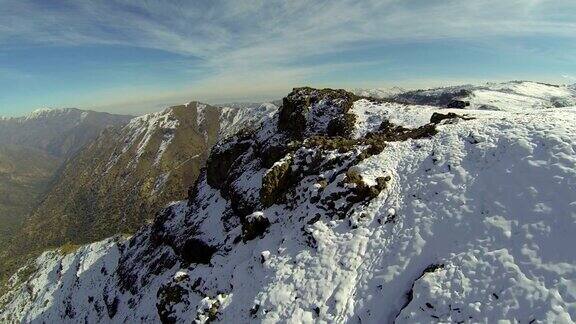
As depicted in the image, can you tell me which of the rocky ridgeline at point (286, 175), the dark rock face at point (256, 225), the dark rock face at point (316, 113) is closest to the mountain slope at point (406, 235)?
the dark rock face at point (256, 225)

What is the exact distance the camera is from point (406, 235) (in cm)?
2462

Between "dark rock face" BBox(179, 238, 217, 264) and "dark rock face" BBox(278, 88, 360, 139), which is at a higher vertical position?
"dark rock face" BBox(278, 88, 360, 139)

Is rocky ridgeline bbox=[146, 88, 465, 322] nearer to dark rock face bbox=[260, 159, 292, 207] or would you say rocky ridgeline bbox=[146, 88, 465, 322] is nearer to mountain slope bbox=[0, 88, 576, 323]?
dark rock face bbox=[260, 159, 292, 207]

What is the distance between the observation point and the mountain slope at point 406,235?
19188 millimetres

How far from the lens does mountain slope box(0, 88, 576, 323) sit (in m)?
19.2

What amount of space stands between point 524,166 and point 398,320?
14390 mm

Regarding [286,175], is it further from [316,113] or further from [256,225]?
[316,113]

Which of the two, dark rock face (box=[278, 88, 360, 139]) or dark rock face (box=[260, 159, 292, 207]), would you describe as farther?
dark rock face (box=[278, 88, 360, 139])

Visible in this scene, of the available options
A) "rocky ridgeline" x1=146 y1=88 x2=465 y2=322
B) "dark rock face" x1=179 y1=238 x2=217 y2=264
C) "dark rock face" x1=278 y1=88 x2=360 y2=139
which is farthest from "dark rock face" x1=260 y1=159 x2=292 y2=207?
"dark rock face" x1=278 y1=88 x2=360 y2=139

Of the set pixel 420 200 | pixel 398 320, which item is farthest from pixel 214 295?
pixel 420 200

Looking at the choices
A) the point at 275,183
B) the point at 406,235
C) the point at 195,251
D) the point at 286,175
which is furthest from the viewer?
the point at 195,251

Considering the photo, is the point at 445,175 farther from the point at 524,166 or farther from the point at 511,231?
the point at 511,231

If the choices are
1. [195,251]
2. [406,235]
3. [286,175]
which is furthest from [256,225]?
[195,251]

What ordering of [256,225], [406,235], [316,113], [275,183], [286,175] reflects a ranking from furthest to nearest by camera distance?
[316,113], [286,175], [275,183], [256,225], [406,235]
